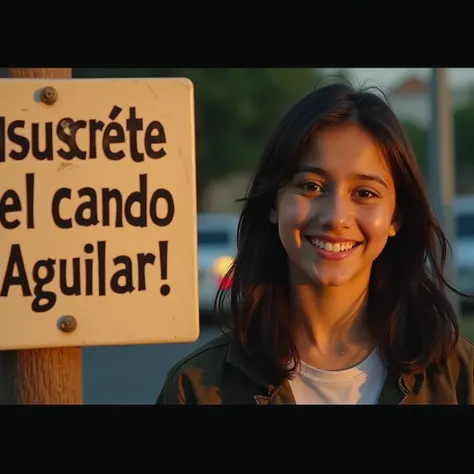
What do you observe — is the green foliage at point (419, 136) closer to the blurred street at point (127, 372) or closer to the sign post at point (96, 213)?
the blurred street at point (127, 372)

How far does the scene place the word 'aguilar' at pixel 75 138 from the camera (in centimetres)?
219

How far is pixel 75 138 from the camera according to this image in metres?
2.20

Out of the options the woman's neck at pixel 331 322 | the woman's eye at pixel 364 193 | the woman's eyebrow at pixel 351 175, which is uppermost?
the woman's eyebrow at pixel 351 175

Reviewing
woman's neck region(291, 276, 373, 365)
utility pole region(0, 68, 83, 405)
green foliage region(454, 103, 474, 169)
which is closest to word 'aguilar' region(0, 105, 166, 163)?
utility pole region(0, 68, 83, 405)

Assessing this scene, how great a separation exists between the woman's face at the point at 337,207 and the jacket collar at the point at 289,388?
0.27 meters

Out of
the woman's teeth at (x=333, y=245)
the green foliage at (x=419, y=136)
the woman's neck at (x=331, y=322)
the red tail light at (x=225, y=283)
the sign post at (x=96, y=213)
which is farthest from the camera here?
the green foliage at (x=419, y=136)

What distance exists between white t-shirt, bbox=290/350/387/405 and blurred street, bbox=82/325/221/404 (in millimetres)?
5836

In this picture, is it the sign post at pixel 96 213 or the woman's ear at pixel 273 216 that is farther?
the woman's ear at pixel 273 216

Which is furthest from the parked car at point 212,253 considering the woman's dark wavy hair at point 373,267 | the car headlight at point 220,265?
the woman's dark wavy hair at point 373,267

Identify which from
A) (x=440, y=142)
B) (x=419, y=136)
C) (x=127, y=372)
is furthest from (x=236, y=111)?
(x=127, y=372)

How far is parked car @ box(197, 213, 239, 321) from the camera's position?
551 inches

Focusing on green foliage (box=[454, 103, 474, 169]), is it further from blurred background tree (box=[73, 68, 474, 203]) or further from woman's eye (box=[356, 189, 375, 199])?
woman's eye (box=[356, 189, 375, 199])

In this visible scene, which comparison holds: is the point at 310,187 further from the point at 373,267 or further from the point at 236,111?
the point at 236,111

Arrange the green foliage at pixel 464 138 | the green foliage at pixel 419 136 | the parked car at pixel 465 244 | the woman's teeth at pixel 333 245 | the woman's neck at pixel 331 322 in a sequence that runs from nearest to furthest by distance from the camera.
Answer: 1. the woman's teeth at pixel 333 245
2. the woman's neck at pixel 331 322
3. the parked car at pixel 465 244
4. the green foliage at pixel 419 136
5. the green foliage at pixel 464 138
